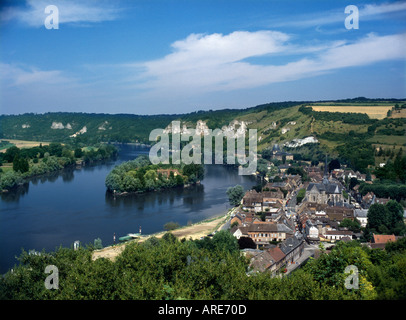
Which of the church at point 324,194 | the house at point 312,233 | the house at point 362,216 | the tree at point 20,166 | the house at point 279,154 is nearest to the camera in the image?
the house at point 312,233

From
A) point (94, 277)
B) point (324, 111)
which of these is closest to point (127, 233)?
point (94, 277)

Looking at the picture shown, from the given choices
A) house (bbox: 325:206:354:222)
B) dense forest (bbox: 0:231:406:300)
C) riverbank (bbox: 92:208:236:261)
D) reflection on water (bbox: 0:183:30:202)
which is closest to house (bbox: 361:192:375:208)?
house (bbox: 325:206:354:222)

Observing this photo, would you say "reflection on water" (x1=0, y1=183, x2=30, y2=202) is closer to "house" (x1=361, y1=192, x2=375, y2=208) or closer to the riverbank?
the riverbank

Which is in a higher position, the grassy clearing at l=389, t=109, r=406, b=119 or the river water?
the grassy clearing at l=389, t=109, r=406, b=119

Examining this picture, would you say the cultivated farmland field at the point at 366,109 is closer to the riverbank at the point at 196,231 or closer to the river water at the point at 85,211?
the river water at the point at 85,211

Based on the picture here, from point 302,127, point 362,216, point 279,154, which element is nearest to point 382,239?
point 362,216

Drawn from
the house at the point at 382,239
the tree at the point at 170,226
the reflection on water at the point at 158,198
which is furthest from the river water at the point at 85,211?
the house at the point at 382,239

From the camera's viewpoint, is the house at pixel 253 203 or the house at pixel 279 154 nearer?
the house at pixel 253 203
